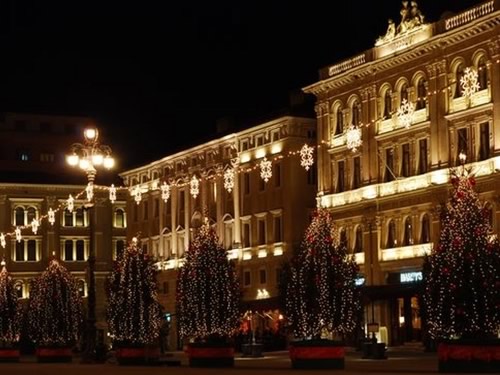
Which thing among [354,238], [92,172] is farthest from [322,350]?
[354,238]

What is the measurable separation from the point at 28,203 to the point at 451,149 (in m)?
60.1

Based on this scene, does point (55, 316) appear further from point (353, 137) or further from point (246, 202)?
point (246, 202)

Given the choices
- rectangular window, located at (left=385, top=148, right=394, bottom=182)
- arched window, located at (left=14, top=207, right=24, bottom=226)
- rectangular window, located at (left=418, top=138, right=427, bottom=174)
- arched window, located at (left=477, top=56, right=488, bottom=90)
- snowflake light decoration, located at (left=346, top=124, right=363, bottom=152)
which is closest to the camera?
arched window, located at (left=477, top=56, right=488, bottom=90)

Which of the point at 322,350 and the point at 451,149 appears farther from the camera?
the point at 451,149

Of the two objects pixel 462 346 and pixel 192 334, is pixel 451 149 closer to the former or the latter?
pixel 192 334

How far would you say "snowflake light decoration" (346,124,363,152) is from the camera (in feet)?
215

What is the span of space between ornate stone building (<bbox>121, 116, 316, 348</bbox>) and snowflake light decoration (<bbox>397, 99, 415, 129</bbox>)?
10.9m

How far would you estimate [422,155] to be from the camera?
6338cm

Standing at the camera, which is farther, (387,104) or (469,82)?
(387,104)

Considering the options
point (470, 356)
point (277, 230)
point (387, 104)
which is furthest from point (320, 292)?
point (277, 230)

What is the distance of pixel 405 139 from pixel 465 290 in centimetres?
2882

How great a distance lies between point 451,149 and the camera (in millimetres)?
60750

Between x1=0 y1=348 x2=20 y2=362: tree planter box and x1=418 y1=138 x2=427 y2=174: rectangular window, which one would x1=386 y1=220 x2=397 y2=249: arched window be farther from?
x1=0 y1=348 x2=20 y2=362: tree planter box

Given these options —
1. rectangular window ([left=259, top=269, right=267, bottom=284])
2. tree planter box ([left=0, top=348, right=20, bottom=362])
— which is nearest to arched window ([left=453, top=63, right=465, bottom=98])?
rectangular window ([left=259, top=269, right=267, bottom=284])
